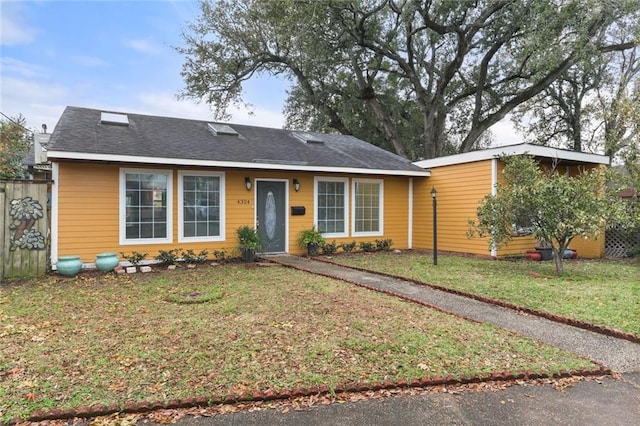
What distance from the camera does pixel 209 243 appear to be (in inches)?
363

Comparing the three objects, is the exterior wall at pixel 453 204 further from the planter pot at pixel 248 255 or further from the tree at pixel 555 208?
the planter pot at pixel 248 255

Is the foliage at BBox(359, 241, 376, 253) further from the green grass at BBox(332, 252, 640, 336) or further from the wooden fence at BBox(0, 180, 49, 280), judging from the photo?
the wooden fence at BBox(0, 180, 49, 280)

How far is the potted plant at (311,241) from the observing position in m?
10.2

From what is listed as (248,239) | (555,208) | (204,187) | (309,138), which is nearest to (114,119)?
(204,187)

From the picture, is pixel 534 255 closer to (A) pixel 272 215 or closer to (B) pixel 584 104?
(A) pixel 272 215

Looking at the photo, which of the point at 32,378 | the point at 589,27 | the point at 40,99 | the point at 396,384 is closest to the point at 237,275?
the point at 32,378

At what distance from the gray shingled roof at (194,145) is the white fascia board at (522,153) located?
1191 millimetres

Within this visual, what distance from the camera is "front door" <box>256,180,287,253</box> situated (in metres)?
9.95

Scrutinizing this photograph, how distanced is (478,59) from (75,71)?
19167 mm

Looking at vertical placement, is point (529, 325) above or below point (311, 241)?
below

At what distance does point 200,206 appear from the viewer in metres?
9.13

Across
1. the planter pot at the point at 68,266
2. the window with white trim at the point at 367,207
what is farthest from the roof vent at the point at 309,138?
the planter pot at the point at 68,266

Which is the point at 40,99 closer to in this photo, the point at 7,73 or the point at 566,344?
the point at 7,73

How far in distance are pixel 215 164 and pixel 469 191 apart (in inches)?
264
